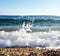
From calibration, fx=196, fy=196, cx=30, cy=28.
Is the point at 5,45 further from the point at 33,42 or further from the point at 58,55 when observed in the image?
the point at 58,55

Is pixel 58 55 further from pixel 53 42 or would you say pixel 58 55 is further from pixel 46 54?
pixel 53 42

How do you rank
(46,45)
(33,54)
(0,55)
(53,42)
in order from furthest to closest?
(53,42)
(46,45)
(33,54)
(0,55)

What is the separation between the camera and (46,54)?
3971 millimetres

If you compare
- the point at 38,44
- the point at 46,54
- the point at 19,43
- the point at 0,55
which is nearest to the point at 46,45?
the point at 38,44

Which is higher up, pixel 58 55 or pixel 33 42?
pixel 58 55

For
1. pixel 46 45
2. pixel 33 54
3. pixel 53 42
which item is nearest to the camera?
pixel 33 54

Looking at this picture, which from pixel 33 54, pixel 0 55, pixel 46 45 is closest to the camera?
pixel 0 55

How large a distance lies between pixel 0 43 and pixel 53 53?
449 cm

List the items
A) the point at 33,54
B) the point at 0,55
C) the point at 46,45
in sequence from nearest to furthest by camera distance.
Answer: the point at 0,55, the point at 33,54, the point at 46,45

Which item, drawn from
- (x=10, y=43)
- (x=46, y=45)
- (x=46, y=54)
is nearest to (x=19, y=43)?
(x=10, y=43)

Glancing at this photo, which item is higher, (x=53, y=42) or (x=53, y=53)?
(x=53, y=53)

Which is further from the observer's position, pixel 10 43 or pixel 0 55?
pixel 10 43

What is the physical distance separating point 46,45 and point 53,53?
3.75 m

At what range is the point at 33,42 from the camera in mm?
8195
